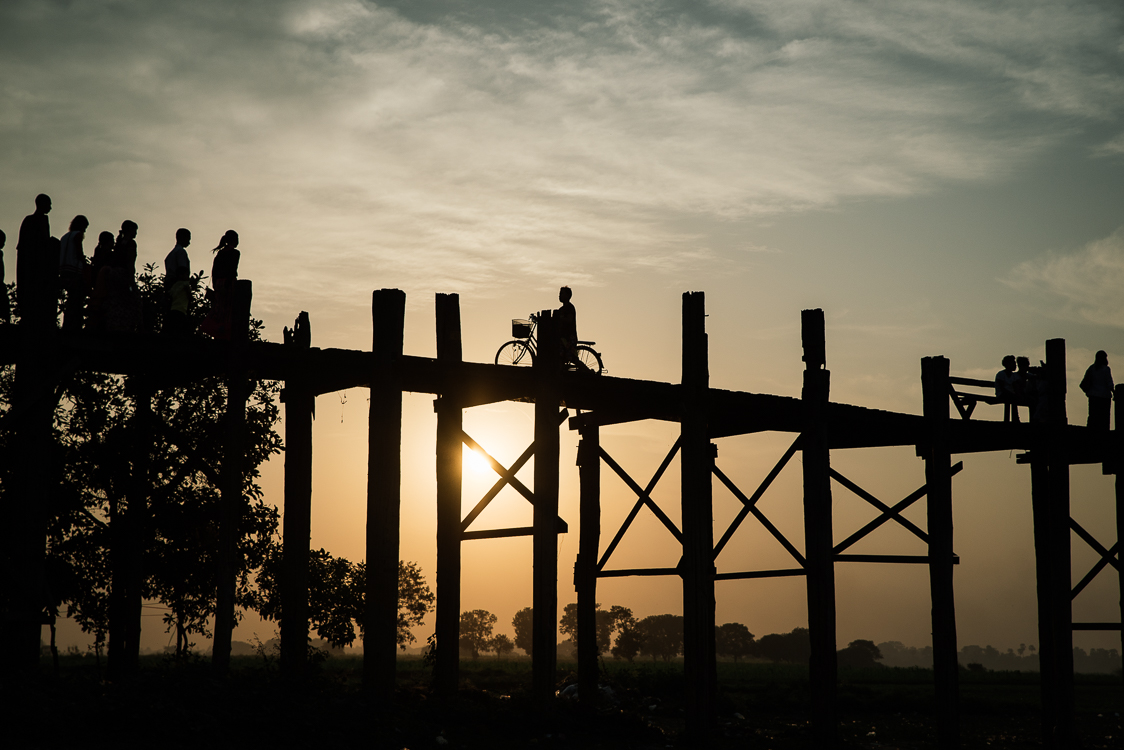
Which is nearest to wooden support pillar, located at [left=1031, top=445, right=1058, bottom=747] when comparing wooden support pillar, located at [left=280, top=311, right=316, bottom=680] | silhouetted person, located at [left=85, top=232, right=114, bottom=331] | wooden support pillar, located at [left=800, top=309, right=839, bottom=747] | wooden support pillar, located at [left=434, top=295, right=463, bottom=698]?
wooden support pillar, located at [left=800, top=309, right=839, bottom=747]

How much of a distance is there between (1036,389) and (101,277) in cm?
1546

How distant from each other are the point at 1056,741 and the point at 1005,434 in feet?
17.2

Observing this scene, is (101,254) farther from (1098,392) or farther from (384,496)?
(1098,392)

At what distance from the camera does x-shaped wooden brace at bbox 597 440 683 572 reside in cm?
1527

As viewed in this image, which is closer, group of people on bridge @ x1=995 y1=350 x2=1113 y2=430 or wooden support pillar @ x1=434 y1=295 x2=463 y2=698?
wooden support pillar @ x1=434 y1=295 x2=463 y2=698

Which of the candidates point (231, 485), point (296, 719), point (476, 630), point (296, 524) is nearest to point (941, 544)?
point (296, 524)

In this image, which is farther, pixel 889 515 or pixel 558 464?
pixel 889 515

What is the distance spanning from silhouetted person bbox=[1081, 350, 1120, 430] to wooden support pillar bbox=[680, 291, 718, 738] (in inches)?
355

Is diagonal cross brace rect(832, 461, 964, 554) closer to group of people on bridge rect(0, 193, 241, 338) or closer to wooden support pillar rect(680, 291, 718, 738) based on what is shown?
wooden support pillar rect(680, 291, 718, 738)

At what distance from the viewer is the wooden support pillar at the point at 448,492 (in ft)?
43.5

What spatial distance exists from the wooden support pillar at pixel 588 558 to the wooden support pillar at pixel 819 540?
11.1 feet

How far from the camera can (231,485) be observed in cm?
1187

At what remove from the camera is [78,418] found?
1762 cm

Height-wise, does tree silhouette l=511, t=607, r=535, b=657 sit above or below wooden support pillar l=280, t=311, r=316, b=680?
below
